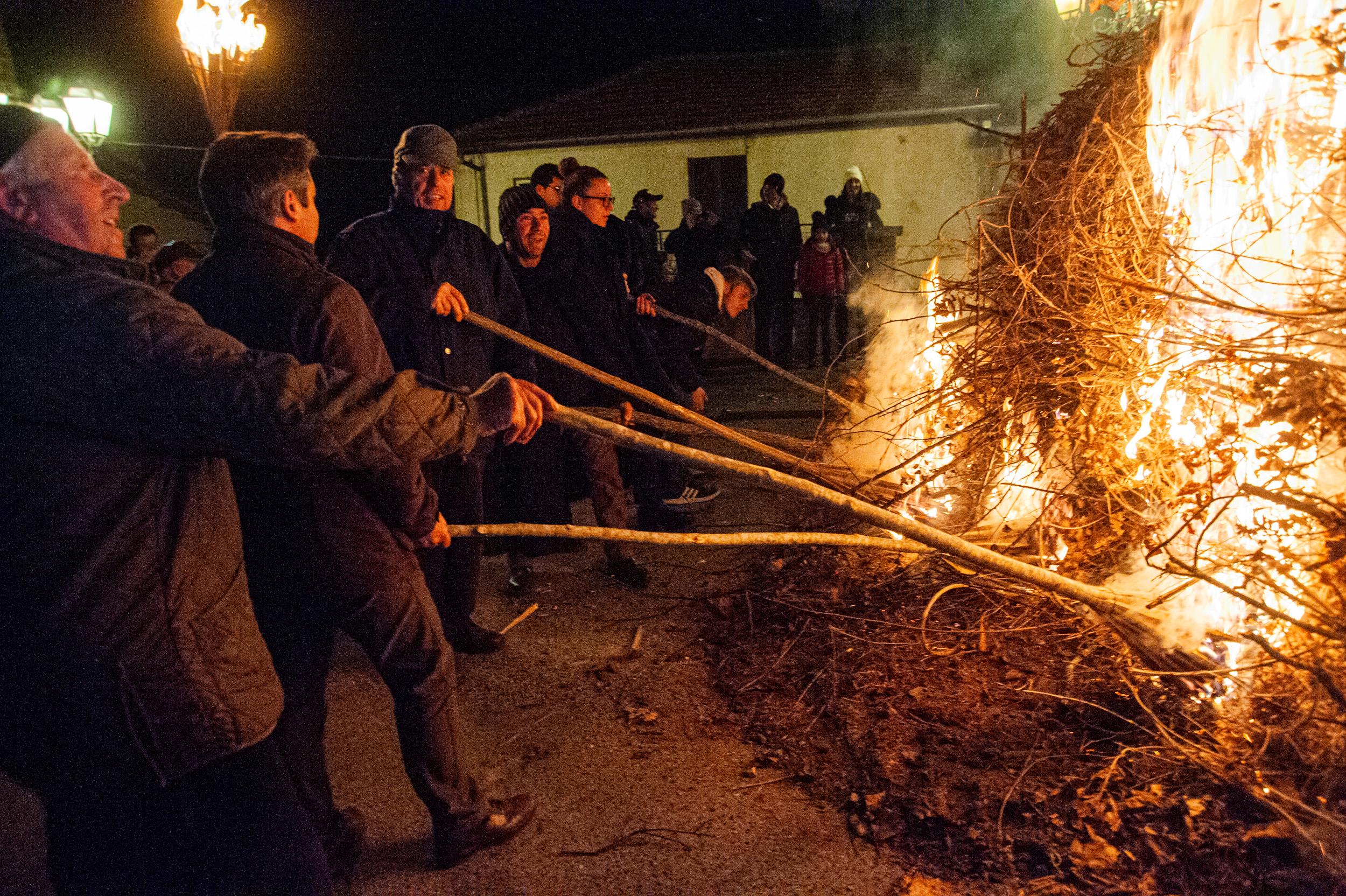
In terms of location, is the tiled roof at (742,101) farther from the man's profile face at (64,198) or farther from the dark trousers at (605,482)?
the man's profile face at (64,198)

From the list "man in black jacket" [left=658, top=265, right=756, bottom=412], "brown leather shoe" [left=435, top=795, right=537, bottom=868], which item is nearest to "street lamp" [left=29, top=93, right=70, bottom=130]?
"man in black jacket" [left=658, top=265, right=756, bottom=412]

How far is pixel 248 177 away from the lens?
257 centimetres

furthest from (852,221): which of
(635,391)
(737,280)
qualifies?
(635,391)

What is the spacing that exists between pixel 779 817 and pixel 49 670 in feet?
7.56

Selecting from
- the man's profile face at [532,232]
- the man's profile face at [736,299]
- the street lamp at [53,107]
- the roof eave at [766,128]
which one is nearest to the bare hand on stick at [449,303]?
the man's profile face at [532,232]

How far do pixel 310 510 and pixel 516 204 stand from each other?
3164mm

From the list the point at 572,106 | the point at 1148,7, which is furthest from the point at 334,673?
the point at 572,106

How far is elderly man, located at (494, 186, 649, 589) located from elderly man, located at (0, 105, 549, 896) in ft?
10.9

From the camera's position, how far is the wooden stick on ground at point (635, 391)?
13.6ft

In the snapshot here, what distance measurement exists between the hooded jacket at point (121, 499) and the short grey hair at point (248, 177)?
35.4 inches

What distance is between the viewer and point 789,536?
291 cm

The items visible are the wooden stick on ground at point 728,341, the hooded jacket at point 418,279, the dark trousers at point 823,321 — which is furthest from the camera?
the dark trousers at point 823,321

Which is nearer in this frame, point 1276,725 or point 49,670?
point 49,670

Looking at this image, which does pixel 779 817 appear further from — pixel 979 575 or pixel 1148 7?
pixel 1148 7
